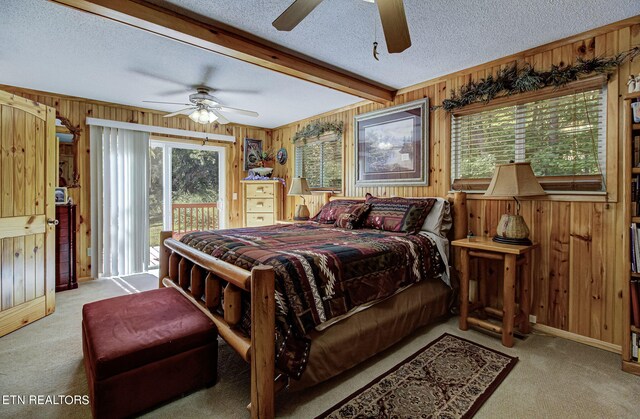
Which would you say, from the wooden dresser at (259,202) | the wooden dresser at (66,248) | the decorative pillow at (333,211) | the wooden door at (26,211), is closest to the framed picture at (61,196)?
the wooden dresser at (66,248)

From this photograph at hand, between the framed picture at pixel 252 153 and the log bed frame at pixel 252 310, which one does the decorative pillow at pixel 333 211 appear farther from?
the framed picture at pixel 252 153

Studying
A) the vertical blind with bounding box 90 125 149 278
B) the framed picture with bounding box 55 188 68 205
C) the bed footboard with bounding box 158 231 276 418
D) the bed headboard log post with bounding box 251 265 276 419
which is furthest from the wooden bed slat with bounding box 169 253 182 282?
the vertical blind with bounding box 90 125 149 278

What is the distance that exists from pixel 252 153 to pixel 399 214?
11.3 feet

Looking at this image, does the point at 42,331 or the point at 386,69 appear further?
the point at 386,69

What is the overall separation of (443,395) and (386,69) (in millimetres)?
2808

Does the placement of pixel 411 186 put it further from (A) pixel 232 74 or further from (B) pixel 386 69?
(A) pixel 232 74

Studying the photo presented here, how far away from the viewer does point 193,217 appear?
526 centimetres

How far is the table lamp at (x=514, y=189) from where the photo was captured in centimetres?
234

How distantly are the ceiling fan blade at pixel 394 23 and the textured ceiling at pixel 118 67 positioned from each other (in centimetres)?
175

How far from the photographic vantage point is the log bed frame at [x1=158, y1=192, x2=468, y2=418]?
1.49 metres

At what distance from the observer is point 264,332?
150 cm

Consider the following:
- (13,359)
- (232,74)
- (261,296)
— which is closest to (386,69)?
(232,74)

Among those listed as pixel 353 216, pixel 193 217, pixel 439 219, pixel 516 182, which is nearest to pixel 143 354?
pixel 353 216

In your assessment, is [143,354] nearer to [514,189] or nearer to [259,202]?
[514,189]
